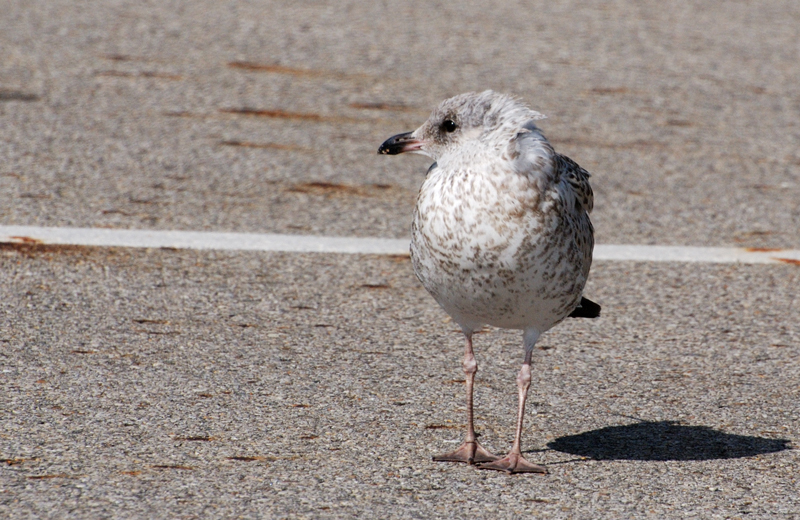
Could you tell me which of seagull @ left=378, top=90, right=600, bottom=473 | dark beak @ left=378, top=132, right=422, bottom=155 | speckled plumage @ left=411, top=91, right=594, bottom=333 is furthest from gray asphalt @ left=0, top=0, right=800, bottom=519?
dark beak @ left=378, top=132, right=422, bottom=155

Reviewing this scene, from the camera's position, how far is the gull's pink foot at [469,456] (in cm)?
430

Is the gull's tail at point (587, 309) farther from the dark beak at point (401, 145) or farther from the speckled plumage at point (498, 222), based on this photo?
the dark beak at point (401, 145)

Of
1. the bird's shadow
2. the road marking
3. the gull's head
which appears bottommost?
the road marking

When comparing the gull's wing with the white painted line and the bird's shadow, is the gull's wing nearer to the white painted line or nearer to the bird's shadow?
the bird's shadow

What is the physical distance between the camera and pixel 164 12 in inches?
466

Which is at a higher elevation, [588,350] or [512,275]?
[512,275]

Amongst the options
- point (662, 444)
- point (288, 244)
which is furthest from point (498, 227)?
point (288, 244)

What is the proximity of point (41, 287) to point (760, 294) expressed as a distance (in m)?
4.08

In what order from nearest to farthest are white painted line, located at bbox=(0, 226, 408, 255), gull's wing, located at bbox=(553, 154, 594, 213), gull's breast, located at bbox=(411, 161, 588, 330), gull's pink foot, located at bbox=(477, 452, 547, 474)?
1. gull's breast, located at bbox=(411, 161, 588, 330)
2. gull's pink foot, located at bbox=(477, 452, 547, 474)
3. gull's wing, located at bbox=(553, 154, 594, 213)
4. white painted line, located at bbox=(0, 226, 408, 255)

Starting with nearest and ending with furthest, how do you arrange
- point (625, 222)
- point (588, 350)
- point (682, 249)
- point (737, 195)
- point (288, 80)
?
point (588, 350) → point (682, 249) → point (625, 222) → point (737, 195) → point (288, 80)

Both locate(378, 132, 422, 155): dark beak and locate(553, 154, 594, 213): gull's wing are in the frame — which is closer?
locate(553, 154, 594, 213): gull's wing

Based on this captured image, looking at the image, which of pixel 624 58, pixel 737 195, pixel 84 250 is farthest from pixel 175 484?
pixel 624 58

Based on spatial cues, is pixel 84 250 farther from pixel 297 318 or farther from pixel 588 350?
pixel 588 350

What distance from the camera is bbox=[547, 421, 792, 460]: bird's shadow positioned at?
14.6ft
